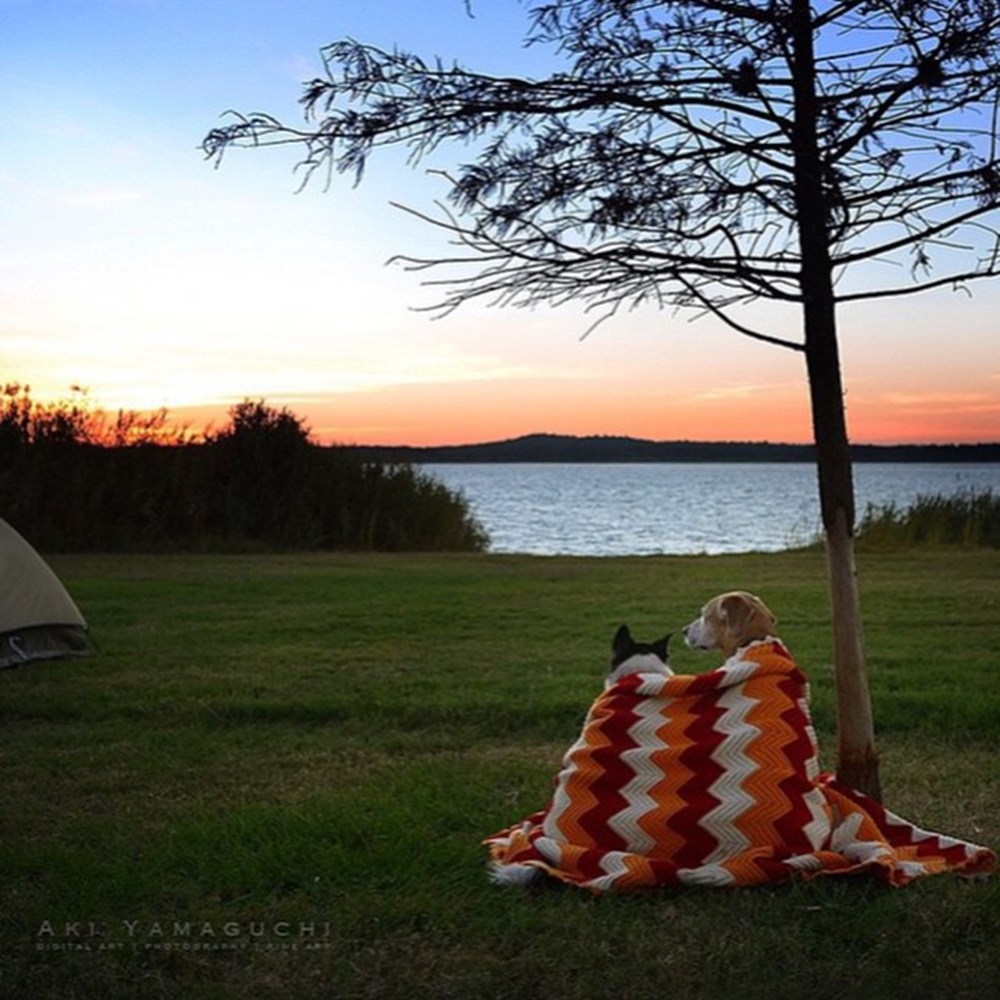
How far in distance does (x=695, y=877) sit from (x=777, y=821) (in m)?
0.37

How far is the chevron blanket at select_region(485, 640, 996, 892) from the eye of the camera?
16.0 ft

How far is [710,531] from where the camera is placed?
3722 cm

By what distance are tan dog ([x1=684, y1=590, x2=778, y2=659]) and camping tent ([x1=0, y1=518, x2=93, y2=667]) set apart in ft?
22.9

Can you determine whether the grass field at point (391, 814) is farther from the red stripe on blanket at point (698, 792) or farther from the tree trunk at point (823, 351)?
the tree trunk at point (823, 351)

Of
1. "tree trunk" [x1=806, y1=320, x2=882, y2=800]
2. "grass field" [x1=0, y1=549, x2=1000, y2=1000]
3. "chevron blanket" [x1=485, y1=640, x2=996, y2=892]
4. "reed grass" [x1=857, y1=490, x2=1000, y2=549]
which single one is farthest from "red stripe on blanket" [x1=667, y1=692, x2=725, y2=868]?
"reed grass" [x1=857, y1=490, x2=1000, y2=549]

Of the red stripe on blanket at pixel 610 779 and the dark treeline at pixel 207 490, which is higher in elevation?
the dark treeline at pixel 207 490

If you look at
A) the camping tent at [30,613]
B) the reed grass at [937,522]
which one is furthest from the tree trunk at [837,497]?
the reed grass at [937,522]

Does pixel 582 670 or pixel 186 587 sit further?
pixel 186 587

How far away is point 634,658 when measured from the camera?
205 inches

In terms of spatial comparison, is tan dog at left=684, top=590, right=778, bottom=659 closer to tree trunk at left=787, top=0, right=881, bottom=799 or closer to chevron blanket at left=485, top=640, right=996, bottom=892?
chevron blanket at left=485, top=640, right=996, bottom=892

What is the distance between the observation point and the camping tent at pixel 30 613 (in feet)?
34.6

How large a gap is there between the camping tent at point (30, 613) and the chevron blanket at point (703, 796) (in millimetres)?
6684

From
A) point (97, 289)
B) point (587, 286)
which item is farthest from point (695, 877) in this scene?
point (97, 289)

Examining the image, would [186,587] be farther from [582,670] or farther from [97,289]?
[582,670]
